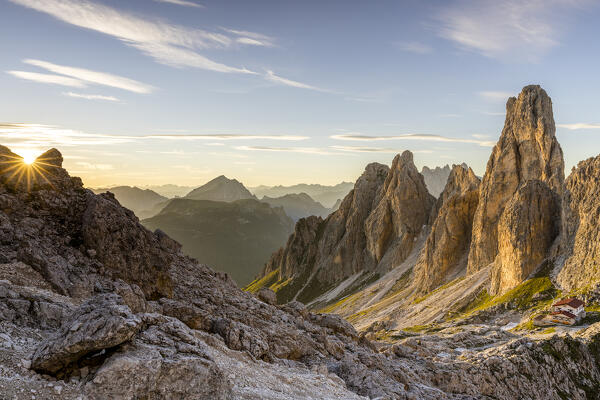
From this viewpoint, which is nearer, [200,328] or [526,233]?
[200,328]

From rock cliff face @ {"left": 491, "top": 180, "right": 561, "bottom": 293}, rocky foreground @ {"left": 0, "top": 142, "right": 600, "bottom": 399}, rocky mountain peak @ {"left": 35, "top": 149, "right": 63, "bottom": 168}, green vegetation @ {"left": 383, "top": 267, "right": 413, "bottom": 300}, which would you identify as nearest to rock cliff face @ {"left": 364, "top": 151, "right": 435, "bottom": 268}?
green vegetation @ {"left": 383, "top": 267, "right": 413, "bottom": 300}

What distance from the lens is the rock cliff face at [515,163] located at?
124 metres

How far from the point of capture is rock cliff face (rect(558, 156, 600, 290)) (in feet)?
297

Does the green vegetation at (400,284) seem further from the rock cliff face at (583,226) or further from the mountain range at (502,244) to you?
the rock cliff face at (583,226)

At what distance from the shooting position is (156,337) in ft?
63.7

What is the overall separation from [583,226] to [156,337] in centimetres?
10361

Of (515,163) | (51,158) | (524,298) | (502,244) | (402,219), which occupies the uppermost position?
(515,163)

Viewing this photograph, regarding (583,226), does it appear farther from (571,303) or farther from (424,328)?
(424,328)

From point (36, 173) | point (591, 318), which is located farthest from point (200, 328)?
point (591, 318)

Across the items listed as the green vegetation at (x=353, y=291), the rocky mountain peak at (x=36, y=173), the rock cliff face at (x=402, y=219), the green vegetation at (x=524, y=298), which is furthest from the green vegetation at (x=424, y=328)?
the rock cliff face at (x=402, y=219)

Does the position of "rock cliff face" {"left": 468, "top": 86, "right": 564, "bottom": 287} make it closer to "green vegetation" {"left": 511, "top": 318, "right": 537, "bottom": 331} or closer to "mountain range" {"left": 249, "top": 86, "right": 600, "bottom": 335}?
"mountain range" {"left": 249, "top": 86, "right": 600, "bottom": 335}

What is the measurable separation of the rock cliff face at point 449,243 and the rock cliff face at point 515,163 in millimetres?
11468

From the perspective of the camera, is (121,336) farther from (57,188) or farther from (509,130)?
(509,130)

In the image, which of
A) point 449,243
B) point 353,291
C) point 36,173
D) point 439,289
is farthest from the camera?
point 353,291
